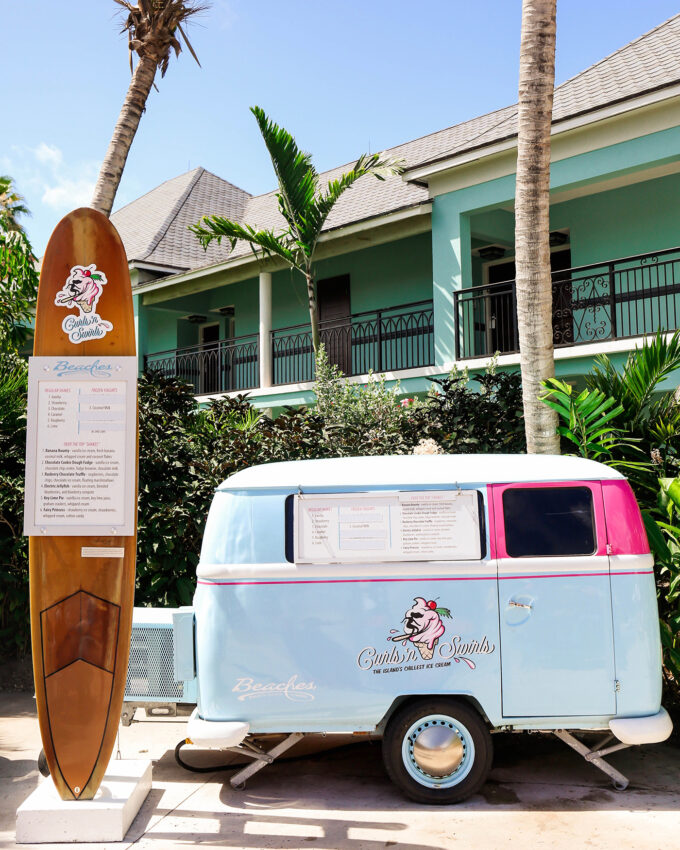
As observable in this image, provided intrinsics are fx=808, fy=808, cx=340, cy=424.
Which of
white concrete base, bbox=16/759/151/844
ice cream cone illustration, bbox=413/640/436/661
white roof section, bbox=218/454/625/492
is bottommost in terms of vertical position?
white concrete base, bbox=16/759/151/844

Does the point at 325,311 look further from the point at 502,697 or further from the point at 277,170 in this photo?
the point at 502,697

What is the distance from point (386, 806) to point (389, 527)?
177cm

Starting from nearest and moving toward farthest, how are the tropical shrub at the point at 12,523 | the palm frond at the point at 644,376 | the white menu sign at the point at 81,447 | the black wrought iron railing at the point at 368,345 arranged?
the white menu sign at the point at 81,447 → the palm frond at the point at 644,376 → the tropical shrub at the point at 12,523 → the black wrought iron railing at the point at 368,345

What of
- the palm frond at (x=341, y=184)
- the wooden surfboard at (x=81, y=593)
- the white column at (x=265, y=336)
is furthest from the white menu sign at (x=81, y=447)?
the white column at (x=265, y=336)

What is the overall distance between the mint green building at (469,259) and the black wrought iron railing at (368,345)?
46 mm

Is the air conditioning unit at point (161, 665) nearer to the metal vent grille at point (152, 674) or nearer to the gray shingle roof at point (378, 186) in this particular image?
the metal vent grille at point (152, 674)

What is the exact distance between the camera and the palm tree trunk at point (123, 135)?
9.87 m

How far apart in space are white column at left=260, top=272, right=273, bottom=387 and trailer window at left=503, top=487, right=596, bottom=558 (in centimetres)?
1091

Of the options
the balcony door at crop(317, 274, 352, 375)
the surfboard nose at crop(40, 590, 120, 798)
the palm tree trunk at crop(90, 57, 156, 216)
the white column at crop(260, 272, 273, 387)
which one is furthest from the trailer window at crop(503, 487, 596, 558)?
the white column at crop(260, 272, 273, 387)

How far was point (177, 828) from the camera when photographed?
485 centimetres

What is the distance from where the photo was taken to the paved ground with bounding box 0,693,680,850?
4645 millimetres

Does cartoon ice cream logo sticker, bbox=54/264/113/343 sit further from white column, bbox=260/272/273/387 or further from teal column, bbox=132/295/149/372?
teal column, bbox=132/295/149/372

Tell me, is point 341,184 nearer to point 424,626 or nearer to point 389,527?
point 389,527

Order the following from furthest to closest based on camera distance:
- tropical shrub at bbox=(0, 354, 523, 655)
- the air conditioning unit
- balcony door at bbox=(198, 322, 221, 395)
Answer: balcony door at bbox=(198, 322, 221, 395)
tropical shrub at bbox=(0, 354, 523, 655)
the air conditioning unit
